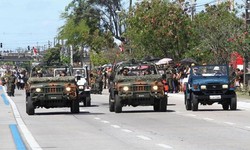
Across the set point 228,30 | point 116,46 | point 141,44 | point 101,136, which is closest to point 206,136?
point 101,136

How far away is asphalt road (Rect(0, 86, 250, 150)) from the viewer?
1800 centimetres

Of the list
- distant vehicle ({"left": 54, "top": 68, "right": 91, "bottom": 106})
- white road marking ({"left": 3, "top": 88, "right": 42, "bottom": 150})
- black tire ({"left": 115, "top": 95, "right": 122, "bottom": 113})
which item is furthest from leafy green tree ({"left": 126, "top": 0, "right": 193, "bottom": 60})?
white road marking ({"left": 3, "top": 88, "right": 42, "bottom": 150})

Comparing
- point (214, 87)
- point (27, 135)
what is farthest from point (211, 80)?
point (27, 135)

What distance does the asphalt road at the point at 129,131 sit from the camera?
1800 centimetres

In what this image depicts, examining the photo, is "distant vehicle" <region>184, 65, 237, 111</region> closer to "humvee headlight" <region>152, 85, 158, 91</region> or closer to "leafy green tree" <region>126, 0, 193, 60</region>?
"humvee headlight" <region>152, 85, 158, 91</region>

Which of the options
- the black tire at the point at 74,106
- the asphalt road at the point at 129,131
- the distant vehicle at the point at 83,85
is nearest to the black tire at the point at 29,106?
the asphalt road at the point at 129,131

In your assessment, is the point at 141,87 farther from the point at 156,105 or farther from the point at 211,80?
the point at 211,80

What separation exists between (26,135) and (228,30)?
3480cm

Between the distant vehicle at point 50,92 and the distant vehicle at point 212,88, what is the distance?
198 inches

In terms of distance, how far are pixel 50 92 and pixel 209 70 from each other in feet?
23.6

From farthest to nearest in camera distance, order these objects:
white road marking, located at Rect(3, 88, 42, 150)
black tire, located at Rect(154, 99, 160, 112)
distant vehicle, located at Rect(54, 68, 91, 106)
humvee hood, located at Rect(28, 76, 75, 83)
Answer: distant vehicle, located at Rect(54, 68, 91, 106) → black tire, located at Rect(154, 99, 160, 112) → humvee hood, located at Rect(28, 76, 75, 83) → white road marking, located at Rect(3, 88, 42, 150)

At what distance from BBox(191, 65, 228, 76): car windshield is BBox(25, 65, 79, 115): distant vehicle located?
5.54 metres

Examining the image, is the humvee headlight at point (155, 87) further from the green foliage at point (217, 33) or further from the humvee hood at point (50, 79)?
the green foliage at point (217, 33)

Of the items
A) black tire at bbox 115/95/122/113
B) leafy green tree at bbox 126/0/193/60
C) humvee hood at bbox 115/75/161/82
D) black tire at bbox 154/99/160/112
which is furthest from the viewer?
leafy green tree at bbox 126/0/193/60
